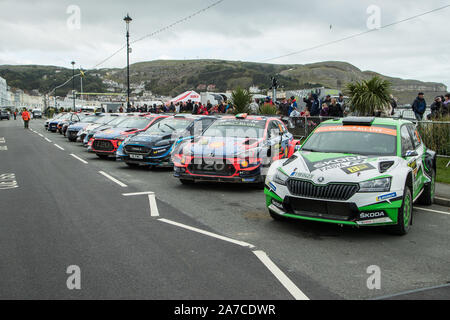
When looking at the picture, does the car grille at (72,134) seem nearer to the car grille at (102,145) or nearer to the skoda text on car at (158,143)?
the car grille at (102,145)

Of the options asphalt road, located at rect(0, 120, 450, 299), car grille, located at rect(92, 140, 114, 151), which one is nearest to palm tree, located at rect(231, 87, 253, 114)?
car grille, located at rect(92, 140, 114, 151)

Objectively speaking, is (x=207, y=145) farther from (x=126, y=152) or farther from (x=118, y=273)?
(x=118, y=273)

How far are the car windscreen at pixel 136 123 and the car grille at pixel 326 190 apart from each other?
1016 cm

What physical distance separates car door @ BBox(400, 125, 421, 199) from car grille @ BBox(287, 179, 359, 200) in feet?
4.81

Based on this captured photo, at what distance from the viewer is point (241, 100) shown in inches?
904

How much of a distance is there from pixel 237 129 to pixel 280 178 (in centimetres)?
448

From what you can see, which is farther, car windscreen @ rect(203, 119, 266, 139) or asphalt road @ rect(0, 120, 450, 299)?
car windscreen @ rect(203, 119, 266, 139)

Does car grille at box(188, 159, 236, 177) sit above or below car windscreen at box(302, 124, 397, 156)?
below

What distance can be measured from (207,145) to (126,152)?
420 cm

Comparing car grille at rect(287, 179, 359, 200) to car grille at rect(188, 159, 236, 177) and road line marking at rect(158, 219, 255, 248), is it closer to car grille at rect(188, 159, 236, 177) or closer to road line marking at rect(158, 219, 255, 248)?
road line marking at rect(158, 219, 255, 248)

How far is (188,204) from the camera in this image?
26.6 ft

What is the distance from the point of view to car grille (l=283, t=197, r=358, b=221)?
575 centimetres

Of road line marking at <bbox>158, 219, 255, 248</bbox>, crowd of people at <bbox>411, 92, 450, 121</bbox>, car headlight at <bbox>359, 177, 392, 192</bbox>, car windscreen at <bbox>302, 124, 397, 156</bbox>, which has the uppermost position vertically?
crowd of people at <bbox>411, 92, 450, 121</bbox>
